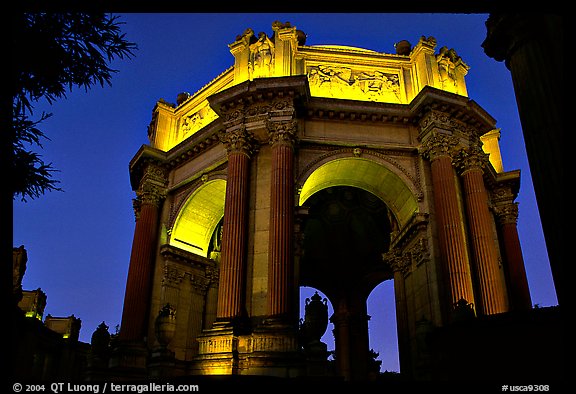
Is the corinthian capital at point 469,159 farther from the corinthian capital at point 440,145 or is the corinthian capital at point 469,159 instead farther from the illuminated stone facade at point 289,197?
the corinthian capital at point 440,145

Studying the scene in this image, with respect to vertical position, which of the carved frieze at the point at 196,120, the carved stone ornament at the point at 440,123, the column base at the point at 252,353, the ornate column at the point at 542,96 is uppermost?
the carved frieze at the point at 196,120

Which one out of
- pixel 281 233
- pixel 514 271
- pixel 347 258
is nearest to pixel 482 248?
pixel 514 271

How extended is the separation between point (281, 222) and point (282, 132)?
379 cm

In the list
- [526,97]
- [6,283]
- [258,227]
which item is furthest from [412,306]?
[6,283]

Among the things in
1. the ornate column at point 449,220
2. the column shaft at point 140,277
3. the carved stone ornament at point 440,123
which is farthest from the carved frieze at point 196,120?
the ornate column at point 449,220

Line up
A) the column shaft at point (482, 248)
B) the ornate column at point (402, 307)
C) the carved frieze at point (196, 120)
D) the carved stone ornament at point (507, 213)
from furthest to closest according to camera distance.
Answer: the carved stone ornament at point (507, 213) → the carved frieze at point (196, 120) → the ornate column at point (402, 307) → the column shaft at point (482, 248)

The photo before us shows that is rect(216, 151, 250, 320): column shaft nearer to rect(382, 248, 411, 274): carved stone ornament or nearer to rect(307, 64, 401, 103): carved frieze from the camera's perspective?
rect(307, 64, 401, 103): carved frieze

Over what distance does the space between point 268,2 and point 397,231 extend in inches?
792

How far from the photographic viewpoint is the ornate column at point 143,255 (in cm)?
2034

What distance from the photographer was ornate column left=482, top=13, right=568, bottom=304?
6.02 metres

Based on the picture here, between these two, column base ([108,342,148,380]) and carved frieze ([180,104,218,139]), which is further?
carved frieze ([180,104,218,139])

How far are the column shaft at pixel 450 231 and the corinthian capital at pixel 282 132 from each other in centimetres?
621

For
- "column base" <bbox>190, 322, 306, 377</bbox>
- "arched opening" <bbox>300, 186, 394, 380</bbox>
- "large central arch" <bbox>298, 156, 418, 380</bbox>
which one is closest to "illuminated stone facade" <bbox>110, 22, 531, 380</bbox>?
"column base" <bbox>190, 322, 306, 377</bbox>

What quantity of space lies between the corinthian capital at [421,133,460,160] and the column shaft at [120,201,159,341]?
1364cm
